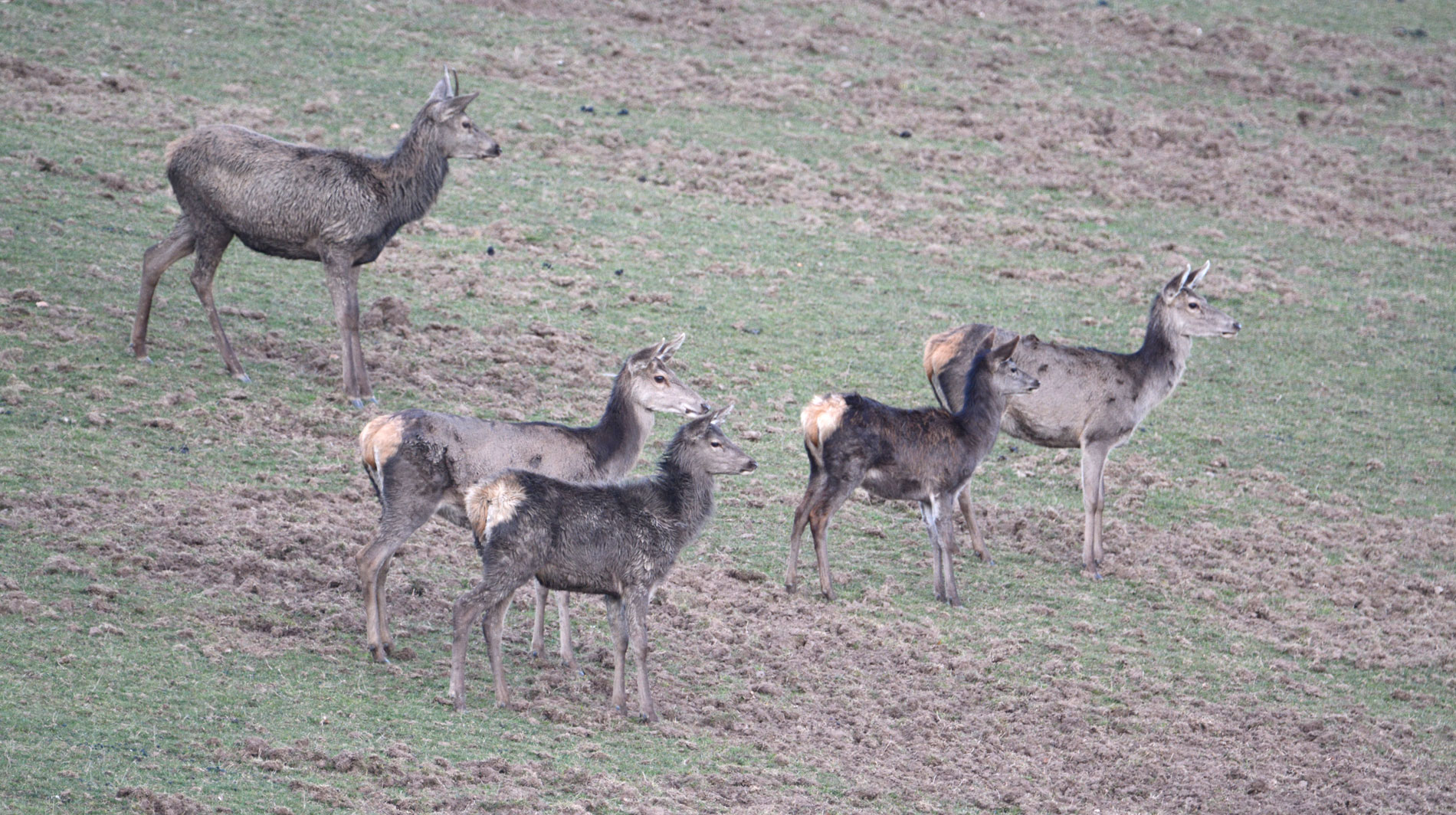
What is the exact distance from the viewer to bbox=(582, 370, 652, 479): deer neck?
11672 millimetres

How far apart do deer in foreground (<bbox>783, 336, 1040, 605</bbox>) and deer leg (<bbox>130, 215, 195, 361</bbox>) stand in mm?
6532

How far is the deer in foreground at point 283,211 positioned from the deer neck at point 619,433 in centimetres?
366

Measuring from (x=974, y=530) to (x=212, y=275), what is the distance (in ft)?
25.7

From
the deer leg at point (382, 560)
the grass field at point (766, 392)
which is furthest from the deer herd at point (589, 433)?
the grass field at point (766, 392)

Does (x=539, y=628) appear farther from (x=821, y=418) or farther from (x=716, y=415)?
(x=821, y=418)

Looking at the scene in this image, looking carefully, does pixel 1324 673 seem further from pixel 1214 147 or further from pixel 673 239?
pixel 1214 147

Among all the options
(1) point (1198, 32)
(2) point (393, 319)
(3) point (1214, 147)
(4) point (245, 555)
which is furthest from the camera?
(1) point (1198, 32)

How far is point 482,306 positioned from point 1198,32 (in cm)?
1964

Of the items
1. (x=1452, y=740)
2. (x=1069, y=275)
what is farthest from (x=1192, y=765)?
(x=1069, y=275)

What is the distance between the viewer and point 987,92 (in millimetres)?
27156

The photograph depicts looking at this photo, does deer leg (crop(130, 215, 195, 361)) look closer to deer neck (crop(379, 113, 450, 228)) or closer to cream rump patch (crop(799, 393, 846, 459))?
deer neck (crop(379, 113, 450, 228))

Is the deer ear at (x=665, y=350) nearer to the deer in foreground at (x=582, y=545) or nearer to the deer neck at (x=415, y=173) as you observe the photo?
the deer in foreground at (x=582, y=545)

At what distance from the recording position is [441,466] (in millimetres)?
10625

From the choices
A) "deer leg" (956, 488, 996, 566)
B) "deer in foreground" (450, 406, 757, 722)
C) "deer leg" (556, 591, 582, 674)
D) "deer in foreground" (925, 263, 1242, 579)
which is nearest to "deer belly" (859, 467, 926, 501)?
"deer leg" (956, 488, 996, 566)
